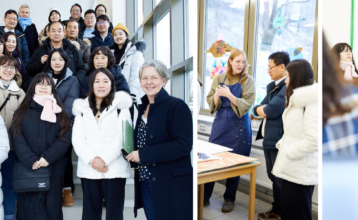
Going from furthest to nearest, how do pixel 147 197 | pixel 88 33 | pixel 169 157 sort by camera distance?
pixel 88 33 → pixel 147 197 → pixel 169 157

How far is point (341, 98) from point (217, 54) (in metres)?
0.66

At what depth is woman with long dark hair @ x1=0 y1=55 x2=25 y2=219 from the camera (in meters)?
1.92

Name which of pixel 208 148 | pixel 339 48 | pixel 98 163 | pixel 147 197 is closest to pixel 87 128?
pixel 98 163

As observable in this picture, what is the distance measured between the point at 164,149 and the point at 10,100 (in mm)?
1260

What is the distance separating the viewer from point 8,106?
1.95m

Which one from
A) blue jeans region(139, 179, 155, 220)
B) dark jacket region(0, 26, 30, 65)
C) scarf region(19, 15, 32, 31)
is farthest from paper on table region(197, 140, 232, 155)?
dark jacket region(0, 26, 30, 65)

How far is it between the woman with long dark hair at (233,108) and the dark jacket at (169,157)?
17cm

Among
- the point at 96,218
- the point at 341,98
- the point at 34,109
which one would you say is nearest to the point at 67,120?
the point at 34,109

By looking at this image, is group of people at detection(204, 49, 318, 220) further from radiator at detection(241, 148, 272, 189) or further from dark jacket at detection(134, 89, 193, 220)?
dark jacket at detection(134, 89, 193, 220)

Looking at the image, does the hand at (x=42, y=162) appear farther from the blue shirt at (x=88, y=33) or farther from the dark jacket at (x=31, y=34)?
the blue shirt at (x=88, y=33)

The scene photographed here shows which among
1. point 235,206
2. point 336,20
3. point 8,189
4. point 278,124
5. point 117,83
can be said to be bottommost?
point 8,189

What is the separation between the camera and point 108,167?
169cm

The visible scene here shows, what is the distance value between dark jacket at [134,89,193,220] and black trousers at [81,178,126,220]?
41 centimetres

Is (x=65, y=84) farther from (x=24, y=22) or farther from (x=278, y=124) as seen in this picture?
(x=278, y=124)
